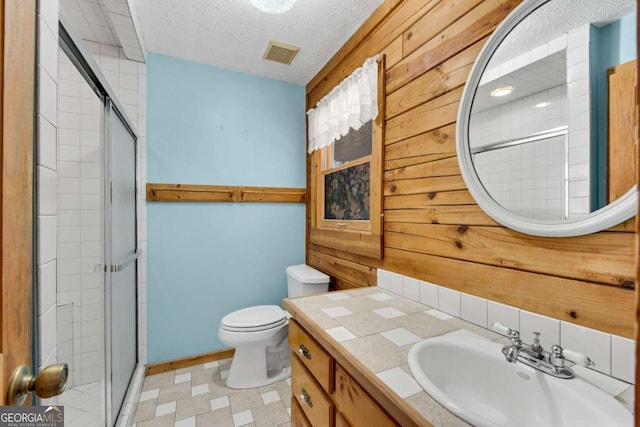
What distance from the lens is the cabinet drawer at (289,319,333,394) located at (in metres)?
0.93

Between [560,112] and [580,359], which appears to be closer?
[580,359]

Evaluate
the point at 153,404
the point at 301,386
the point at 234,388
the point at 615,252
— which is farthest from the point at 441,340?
the point at 153,404

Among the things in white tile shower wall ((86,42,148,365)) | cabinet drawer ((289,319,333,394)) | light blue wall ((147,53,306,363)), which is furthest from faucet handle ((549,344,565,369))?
white tile shower wall ((86,42,148,365))

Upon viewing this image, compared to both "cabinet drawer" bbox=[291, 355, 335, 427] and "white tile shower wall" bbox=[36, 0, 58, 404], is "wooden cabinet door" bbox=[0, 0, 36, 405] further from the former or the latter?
"cabinet drawer" bbox=[291, 355, 335, 427]

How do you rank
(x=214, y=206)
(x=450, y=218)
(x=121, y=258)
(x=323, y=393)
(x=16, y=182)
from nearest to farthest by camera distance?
(x=16, y=182)
(x=323, y=393)
(x=450, y=218)
(x=121, y=258)
(x=214, y=206)

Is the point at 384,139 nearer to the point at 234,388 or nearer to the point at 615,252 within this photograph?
the point at 615,252

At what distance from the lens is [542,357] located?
71 cm

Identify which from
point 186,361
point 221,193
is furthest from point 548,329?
point 186,361

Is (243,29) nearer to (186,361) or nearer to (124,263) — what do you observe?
(124,263)

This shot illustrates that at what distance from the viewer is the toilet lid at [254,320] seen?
5.82 ft

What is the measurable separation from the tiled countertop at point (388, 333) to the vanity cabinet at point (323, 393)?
0.06 meters

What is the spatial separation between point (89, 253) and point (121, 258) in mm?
193

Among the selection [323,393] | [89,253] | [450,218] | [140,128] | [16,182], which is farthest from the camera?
[140,128]

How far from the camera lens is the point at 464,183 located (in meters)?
1.05
